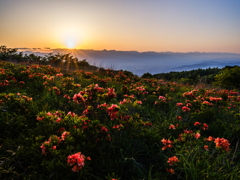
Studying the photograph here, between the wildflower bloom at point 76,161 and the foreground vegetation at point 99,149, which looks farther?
the foreground vegetation at point 99,149

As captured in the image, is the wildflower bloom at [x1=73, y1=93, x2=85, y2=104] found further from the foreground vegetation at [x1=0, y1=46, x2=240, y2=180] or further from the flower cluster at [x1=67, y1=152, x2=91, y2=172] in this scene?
the flower cluster at [x1=67, y1=152, x2=91, y2=172]

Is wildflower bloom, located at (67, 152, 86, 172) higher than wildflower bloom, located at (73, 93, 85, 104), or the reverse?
wildflower bloom, located at (73, 93, 85, 104)

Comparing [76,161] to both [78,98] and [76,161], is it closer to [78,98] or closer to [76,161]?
[76,161]

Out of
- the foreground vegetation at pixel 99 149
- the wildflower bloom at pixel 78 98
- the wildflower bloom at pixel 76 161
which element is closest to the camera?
the wildflower bloom at pixel 76 161

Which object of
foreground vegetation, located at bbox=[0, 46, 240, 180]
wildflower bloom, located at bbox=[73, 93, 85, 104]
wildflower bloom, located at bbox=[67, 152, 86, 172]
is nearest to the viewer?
wildflower bloom, located at bbox=[67, 152, 86, 172]

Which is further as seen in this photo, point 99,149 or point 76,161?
point 99,149

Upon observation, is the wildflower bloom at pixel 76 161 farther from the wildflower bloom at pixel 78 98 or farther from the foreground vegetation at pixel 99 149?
the wildflower bloom at pixel 78 98

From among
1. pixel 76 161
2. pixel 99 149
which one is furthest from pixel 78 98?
pixel 76 161

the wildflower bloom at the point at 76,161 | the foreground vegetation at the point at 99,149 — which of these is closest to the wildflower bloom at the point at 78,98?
the foreground vegetation at the point at 99,149

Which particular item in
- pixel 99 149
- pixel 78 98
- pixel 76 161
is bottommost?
pixel 99 149

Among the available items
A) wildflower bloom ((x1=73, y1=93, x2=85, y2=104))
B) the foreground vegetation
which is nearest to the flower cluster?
the foreground vegetation

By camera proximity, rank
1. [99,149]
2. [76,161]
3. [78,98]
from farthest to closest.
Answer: [78,98] < [99,149] < [76,161]

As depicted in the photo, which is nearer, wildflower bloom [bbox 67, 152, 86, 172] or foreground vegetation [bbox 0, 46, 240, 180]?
wildflower bloom [bbox 67, 152, 86, 172]

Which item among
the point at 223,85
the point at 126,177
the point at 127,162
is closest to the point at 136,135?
the point at 127,162
